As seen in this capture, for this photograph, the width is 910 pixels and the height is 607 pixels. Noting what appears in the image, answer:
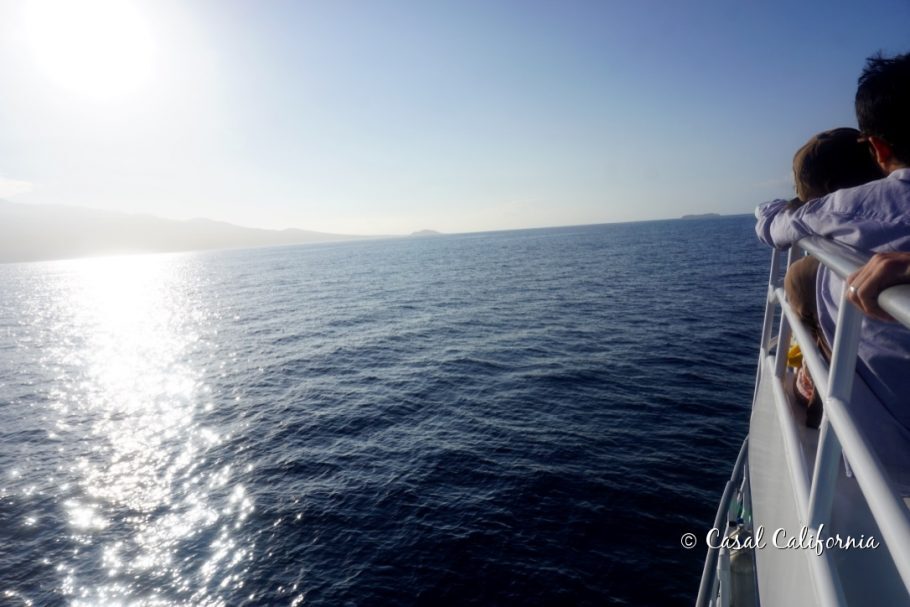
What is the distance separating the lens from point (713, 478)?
1555cm

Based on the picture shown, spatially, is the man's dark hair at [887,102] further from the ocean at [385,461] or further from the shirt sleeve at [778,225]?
the ocean at [385,461]

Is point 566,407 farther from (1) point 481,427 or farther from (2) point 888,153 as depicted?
(2) point 888,153

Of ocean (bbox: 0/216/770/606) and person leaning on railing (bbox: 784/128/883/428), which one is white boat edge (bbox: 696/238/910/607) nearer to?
person leaning on railing (bbox: 784/128/883/428)

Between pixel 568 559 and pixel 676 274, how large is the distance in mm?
50565

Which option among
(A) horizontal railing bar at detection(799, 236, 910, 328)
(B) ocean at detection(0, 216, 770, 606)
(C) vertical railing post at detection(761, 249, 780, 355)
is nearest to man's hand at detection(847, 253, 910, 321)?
(A) horizontal railing bar at detection(799, 236, 910, 328)

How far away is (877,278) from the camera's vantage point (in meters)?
1.66

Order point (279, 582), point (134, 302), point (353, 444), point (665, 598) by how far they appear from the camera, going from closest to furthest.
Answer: point (665, 598), point (279, 582), point (353, 444), point (134, 302)

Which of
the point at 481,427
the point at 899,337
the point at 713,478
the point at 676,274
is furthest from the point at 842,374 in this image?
the point at 676,274

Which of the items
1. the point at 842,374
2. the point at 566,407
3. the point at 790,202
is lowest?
the point at 566,407

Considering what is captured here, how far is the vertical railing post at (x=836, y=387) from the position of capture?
2.00 meters

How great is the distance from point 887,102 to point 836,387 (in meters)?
1.52

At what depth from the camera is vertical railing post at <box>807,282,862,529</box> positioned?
200cm

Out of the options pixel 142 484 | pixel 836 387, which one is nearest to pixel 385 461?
pixel 142 484

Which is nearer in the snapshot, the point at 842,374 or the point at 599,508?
the point at 842,374
